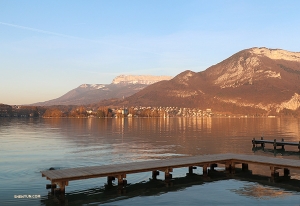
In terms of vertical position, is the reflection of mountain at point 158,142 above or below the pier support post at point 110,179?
below

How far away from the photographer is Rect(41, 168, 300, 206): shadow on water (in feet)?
68.0

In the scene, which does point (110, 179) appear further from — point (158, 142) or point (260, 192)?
point (158, 142)

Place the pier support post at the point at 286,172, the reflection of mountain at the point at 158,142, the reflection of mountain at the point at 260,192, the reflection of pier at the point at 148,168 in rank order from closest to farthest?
the reflection of pier at the point at 148,168, the reflection of mountain at the point at 260,192, the pier support post at the point at 286,172, the reflection of mountain at the point at 158,142

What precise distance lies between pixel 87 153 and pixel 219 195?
24.4 m

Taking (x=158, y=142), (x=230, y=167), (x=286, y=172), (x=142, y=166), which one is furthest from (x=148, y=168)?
(x=158, y=142)

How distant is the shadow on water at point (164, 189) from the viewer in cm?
2072

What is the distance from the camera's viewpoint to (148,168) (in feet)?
80.1

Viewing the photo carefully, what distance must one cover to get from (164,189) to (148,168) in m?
1.97

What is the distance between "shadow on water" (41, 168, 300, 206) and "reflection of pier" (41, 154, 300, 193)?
67 cm

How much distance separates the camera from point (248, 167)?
32.3 metres

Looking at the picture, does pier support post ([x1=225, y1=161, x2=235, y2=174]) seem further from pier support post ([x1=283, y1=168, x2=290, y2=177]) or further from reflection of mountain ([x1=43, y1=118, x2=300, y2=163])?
reflection of mountain ([x1=43, y1=118, x2=300, y2=163])

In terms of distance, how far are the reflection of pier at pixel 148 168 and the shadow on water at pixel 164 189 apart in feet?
2.19

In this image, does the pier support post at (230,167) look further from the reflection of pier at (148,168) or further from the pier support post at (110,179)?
the pier support post at (110,179)

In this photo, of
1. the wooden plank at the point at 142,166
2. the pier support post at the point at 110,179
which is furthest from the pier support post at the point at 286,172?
the pier support post at the point at 110,179
